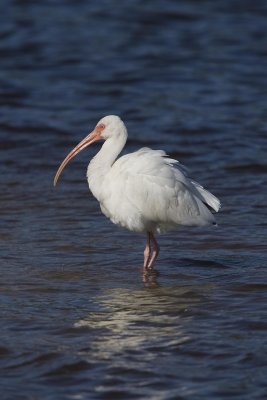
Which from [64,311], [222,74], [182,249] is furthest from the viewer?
[222,74]


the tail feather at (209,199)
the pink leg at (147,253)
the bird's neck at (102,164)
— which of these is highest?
the bird's neck at (102,164)

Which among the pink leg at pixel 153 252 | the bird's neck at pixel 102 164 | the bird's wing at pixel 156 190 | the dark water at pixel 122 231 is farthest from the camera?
the pink leg at pixel 153 252

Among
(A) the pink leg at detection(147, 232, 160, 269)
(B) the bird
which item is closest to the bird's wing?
(B) the bird

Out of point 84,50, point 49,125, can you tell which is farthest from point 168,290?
point 84,50

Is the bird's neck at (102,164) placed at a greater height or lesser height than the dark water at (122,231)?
greater

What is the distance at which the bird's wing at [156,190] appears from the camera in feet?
32.5

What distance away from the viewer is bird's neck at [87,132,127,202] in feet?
33.0

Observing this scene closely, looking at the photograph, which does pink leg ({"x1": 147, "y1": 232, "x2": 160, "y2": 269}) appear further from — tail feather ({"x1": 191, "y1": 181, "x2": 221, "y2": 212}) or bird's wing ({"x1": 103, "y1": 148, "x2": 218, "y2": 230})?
tail feather ({"x1": 191, "y1": 181, "x2": 221, "y2": 212})

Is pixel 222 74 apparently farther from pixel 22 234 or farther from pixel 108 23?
pixel 22 234

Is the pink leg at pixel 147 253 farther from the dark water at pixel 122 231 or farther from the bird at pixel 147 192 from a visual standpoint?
the dark water at pixel 122 231

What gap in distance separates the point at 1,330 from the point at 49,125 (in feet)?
28.4

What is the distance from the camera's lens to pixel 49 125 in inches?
652

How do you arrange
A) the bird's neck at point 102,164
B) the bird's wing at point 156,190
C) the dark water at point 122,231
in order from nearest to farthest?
the dark water at point 122,231 < the bird's wing at point 156,190 < the bird's neck at point 102,164

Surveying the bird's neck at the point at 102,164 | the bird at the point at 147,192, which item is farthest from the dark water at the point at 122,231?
the bird's neck at the point at 102,164
